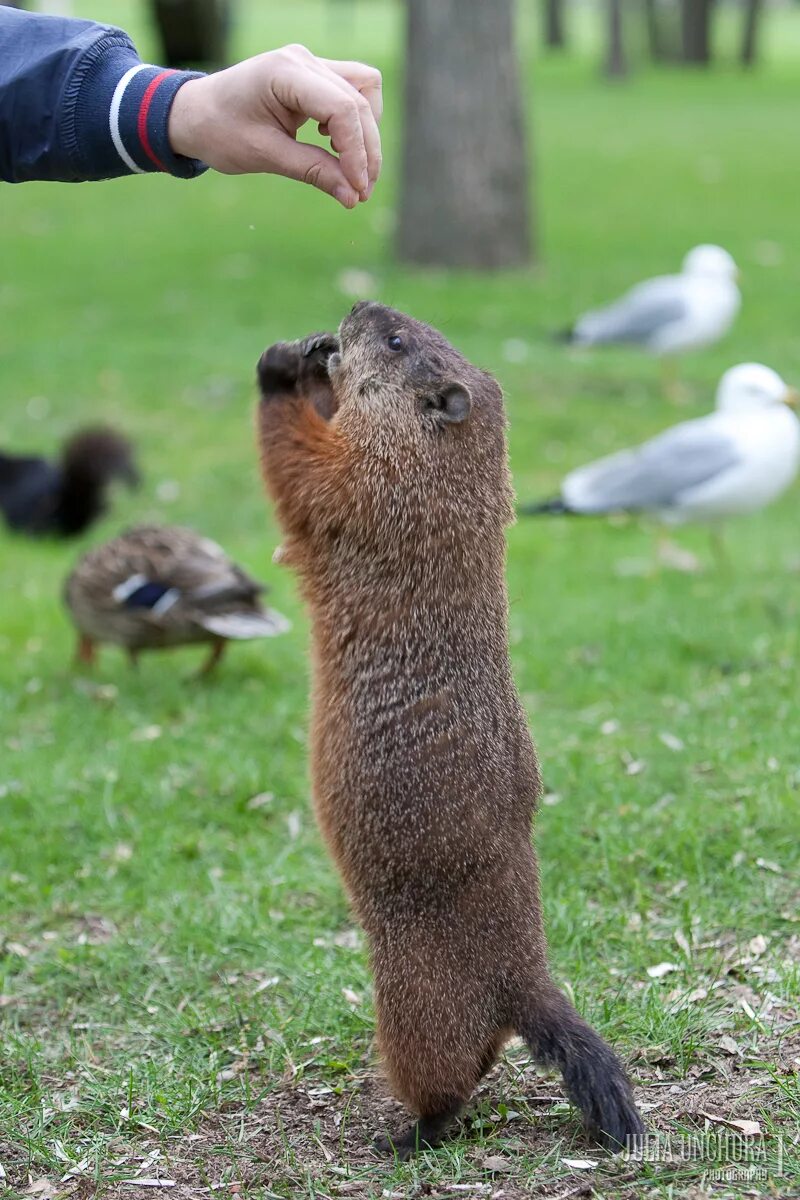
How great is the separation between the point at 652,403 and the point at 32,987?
7401mm

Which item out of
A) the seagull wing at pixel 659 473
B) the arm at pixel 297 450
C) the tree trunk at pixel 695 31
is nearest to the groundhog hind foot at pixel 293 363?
the arm at pixel 297 450

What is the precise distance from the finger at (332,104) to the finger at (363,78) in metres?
0.15

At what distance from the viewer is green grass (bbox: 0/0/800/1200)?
323 centimetres

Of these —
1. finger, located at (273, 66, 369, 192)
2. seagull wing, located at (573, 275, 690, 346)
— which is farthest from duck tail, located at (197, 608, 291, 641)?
seagull wing, located at (573, 275, 690, 346)

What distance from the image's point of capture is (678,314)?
383 inches

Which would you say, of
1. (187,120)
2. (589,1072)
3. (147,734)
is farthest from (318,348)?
(147,734)

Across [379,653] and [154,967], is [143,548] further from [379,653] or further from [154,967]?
[379,653]

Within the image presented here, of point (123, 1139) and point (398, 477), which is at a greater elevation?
point (398, 477)

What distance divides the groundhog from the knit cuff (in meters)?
0.60

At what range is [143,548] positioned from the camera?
6332mm

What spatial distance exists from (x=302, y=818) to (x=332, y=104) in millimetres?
2690

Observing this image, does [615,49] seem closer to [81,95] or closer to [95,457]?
[95,457]

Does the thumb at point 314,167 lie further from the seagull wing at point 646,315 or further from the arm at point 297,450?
the seagull wing at point 646,315

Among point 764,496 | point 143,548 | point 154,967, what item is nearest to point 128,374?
point 143,548
